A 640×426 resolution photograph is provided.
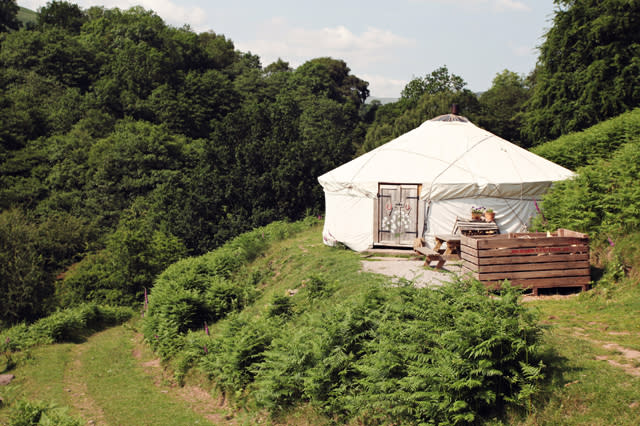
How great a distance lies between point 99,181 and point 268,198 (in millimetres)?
Answer: 11132

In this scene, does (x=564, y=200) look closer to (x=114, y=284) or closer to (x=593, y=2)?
(x=593, y=2)

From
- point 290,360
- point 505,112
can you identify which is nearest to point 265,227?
point 290,360

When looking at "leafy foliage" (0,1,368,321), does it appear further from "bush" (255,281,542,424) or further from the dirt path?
"bush" (255,281,542,424)

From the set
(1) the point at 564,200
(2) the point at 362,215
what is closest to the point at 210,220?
(2) the point at 362,215

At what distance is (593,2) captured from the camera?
68.8ft

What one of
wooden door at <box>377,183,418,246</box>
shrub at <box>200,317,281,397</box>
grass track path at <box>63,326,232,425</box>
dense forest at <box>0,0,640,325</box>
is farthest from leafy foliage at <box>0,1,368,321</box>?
shrub at <box>200,317,281,397</box>

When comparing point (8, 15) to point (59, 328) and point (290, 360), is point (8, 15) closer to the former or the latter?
point (59, 328)

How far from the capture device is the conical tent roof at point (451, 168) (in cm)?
1345

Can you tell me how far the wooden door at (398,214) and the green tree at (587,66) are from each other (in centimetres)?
1056

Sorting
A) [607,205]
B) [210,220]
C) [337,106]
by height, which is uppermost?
[337,106]

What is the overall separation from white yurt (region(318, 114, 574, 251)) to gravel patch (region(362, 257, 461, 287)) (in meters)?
1.60

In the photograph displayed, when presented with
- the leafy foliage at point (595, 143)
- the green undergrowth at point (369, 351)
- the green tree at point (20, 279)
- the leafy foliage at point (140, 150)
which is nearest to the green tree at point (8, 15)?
the leafy foliage at point (140, 150)

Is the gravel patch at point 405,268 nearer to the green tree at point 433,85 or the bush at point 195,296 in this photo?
the bush at point 195,296

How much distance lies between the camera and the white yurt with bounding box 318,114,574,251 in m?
13.5
